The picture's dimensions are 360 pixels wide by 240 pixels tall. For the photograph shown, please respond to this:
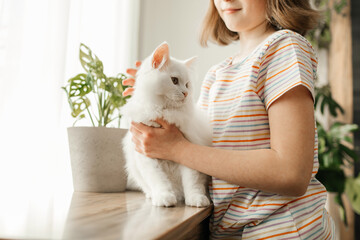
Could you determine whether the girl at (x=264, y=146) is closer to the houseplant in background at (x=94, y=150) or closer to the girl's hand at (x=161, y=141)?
the girl's hand at (x=161, y=141)

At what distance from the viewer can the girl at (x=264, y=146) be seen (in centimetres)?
75

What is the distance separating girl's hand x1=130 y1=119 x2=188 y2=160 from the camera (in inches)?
33.2

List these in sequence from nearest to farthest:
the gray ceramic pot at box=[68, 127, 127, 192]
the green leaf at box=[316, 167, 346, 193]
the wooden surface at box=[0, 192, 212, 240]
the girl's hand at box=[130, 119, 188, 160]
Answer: the wooden surface at box=[0, 192, 212, 240]
the girl's hand at box=[130, 119, 188, 160]
the gray ceramic pot at box=[68, 127, 127, 192]
the green leaf at box=[316, 167, 346, 193]

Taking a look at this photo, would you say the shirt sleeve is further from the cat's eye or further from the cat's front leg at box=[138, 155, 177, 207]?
the cat's front leg at box=[138, 155, 177, 207]

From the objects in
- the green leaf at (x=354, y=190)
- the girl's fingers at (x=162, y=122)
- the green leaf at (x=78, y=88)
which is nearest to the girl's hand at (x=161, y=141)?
the girl's fingers at (x=162, y=122)

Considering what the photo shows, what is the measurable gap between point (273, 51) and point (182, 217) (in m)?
0.50

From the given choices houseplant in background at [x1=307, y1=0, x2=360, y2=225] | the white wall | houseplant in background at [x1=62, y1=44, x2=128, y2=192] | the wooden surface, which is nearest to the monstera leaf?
houseplant in background at [x1=62, y1=44, x2=128, y2=192]

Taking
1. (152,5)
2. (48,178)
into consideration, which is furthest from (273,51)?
(152,5)

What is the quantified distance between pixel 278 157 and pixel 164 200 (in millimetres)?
298

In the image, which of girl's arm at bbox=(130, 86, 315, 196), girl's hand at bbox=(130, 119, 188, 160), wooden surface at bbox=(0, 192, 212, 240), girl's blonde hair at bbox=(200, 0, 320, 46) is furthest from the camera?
girl's blonde hair at bbox=(200, 0, 320, 46)

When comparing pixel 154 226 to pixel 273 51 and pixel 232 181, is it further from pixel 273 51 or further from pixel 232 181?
pixel 273 51

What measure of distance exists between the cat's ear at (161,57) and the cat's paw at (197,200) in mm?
366

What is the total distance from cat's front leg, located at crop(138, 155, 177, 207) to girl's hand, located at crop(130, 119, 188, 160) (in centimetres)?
3

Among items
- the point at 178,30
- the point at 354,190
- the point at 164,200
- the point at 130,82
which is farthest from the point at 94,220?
the point at 354,190
